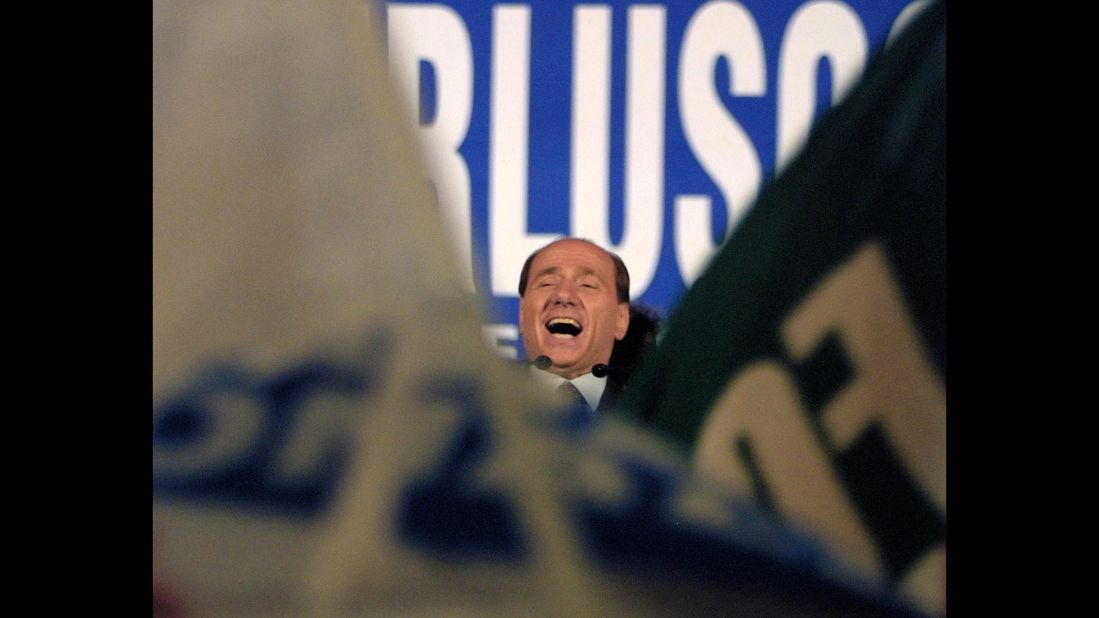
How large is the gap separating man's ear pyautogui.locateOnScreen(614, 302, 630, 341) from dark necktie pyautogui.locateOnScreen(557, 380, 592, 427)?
5.9 inches

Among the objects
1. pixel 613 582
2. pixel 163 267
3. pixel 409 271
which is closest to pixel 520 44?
pixel 409 271

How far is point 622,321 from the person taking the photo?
2.46 meters

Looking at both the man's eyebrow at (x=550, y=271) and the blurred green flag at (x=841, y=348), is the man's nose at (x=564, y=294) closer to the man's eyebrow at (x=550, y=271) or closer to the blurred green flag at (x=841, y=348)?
the man's eyebrow at (x=550, y=271)

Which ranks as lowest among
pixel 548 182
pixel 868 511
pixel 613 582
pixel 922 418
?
pixel 613 582

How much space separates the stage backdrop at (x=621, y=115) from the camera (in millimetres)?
2457

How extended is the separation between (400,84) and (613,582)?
117cm

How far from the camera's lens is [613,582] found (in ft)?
7.85

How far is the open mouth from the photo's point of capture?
8.11ft

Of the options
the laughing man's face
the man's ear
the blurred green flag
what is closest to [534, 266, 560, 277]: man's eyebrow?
the laughing man's face

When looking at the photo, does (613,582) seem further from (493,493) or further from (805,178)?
(805,178)

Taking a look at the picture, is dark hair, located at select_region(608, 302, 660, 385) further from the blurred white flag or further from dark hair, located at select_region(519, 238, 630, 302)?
the blurred white flag

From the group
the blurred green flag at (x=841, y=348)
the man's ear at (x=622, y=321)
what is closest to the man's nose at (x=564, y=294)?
the man's ear at (x=622, y=321)

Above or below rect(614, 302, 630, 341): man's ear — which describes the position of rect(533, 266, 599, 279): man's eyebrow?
above

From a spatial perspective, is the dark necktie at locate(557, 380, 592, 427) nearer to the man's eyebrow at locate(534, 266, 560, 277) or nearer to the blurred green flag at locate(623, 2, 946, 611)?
the blurred green flag at locate(623, 2, 946, 611)
